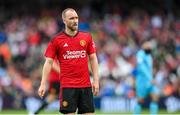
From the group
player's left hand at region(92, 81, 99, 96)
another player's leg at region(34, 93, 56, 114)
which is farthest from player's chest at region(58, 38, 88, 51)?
another player's leg at region(34, 93, 56, 114)

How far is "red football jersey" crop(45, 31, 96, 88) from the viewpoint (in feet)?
38.5

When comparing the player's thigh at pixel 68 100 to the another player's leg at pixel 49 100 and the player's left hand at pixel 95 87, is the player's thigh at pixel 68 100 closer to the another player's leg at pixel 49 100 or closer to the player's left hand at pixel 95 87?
the player's left hand at pixel 95 87

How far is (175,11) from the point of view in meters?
29.1

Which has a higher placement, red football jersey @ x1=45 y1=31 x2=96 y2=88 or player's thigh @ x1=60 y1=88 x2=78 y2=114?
red football jersey @ x1=45 y1=31 x2=96 y2=88

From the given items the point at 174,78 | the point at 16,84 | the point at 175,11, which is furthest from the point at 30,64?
the point at 175,11

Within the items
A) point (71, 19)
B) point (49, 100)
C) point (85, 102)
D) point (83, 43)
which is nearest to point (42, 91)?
point (85, 102)

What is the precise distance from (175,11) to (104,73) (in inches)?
247

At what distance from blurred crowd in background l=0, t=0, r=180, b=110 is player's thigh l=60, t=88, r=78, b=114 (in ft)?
37.0

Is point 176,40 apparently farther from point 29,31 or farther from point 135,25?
point 29,31

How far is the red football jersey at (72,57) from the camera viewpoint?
11734 millimetres

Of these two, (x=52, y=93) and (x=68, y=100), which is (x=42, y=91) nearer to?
(x=68, y=100)

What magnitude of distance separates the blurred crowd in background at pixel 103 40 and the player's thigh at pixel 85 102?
11293 mm

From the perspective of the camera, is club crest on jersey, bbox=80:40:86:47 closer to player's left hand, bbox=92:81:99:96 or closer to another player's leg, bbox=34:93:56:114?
player's left hand, bbox=92:81:99:96

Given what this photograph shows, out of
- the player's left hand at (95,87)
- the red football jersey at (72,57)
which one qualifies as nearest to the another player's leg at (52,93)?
the red football jersey at (72,57)
